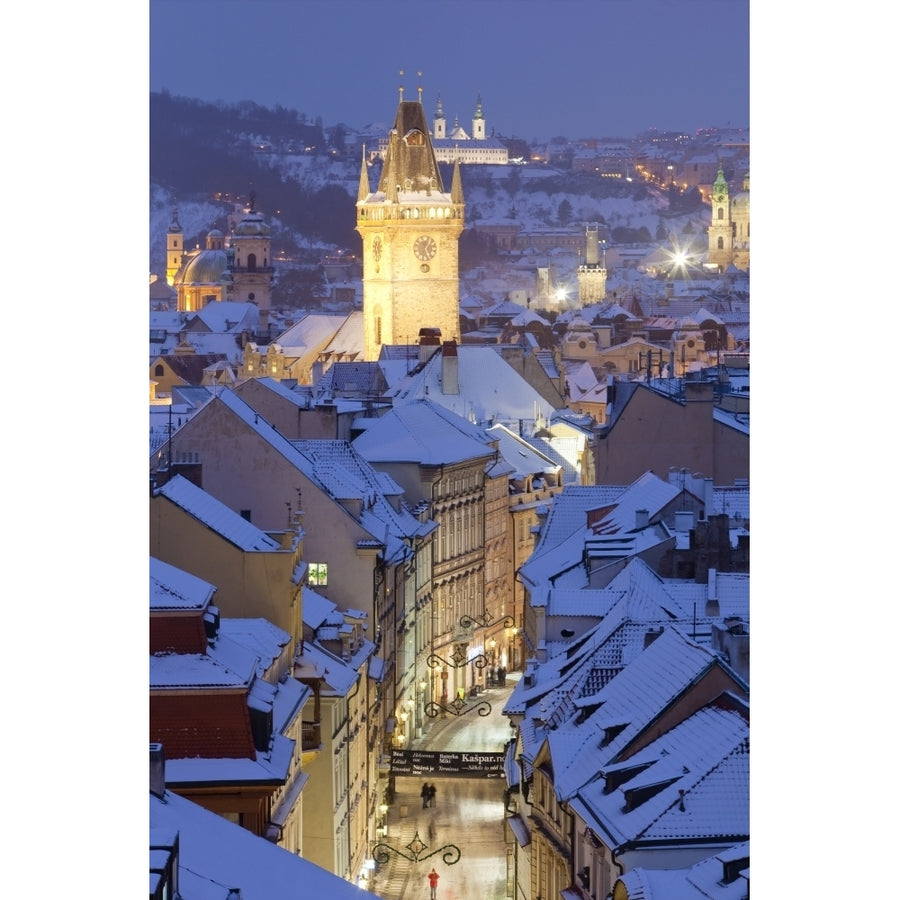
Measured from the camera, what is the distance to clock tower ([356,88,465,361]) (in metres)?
46.1

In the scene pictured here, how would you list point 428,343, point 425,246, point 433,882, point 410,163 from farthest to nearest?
point 425,246 → point 410,163 → point 428,343 → point 433,882

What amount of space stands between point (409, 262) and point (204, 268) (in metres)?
22.0

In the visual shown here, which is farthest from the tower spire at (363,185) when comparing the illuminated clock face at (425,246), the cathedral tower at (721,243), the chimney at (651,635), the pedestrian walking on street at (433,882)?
the chimney at (651,635)

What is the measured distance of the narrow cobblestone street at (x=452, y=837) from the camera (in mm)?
13375

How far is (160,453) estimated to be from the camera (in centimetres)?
1612

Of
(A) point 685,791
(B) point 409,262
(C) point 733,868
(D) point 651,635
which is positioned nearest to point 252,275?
(B) point 409,262

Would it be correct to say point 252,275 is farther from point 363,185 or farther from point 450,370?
point 450,370

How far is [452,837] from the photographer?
48.6ft

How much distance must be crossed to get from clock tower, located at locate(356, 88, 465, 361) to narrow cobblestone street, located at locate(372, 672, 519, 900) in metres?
28.4

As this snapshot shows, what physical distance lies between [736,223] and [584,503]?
5514 centimetres

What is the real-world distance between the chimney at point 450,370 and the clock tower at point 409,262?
13420mm

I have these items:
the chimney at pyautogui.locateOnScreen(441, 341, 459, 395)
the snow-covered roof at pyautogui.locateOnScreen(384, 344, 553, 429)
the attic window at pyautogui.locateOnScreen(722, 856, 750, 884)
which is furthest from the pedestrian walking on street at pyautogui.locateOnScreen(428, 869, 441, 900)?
the chimney at pyautogui.locateOnScreen(441, 341, 459, 395)

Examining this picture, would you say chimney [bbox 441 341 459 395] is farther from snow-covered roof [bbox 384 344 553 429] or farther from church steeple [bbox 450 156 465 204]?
church steeple [bbox 450 156 465 204]
